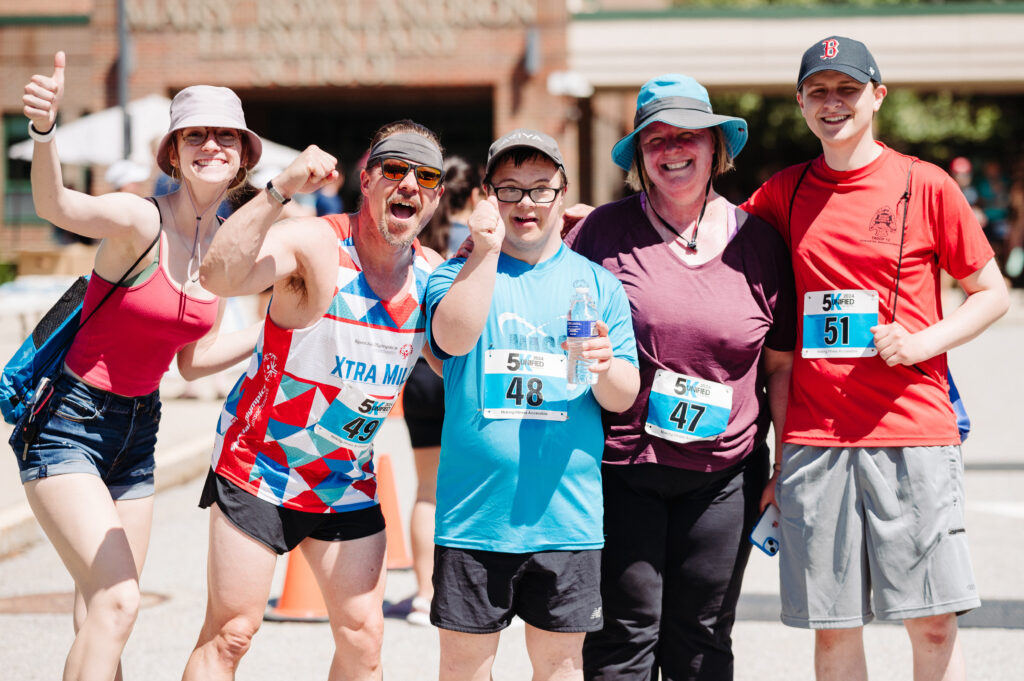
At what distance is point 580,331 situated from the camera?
3.21 m

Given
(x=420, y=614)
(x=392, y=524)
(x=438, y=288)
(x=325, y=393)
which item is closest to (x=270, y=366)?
(x=325, y=393)

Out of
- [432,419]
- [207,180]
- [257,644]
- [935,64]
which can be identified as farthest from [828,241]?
[935,64]

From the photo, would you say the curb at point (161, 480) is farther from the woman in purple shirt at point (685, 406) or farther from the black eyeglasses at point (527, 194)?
the black eyeglasses at point (527, 194)

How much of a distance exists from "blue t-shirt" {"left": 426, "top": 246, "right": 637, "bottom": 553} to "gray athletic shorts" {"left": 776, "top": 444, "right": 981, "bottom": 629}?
2.39 feet

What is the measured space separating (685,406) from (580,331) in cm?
55

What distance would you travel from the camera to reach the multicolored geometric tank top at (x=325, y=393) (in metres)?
3.51

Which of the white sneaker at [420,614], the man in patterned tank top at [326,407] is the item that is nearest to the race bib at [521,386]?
the man in patterned tank top at [326,407]

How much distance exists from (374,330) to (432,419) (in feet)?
6.56

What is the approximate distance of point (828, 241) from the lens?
3670 millimetres

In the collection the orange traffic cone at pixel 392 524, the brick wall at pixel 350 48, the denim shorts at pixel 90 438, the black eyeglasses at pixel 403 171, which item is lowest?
the orange traffic cone at pixel 392 524

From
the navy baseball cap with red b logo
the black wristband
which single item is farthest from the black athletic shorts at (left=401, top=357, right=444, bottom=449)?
the navy baseball cap with red b logo

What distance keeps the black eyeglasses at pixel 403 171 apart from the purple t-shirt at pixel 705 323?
64 centimetres

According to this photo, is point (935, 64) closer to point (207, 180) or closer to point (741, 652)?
point (741, 652)

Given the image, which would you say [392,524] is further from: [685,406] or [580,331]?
[580,331]
